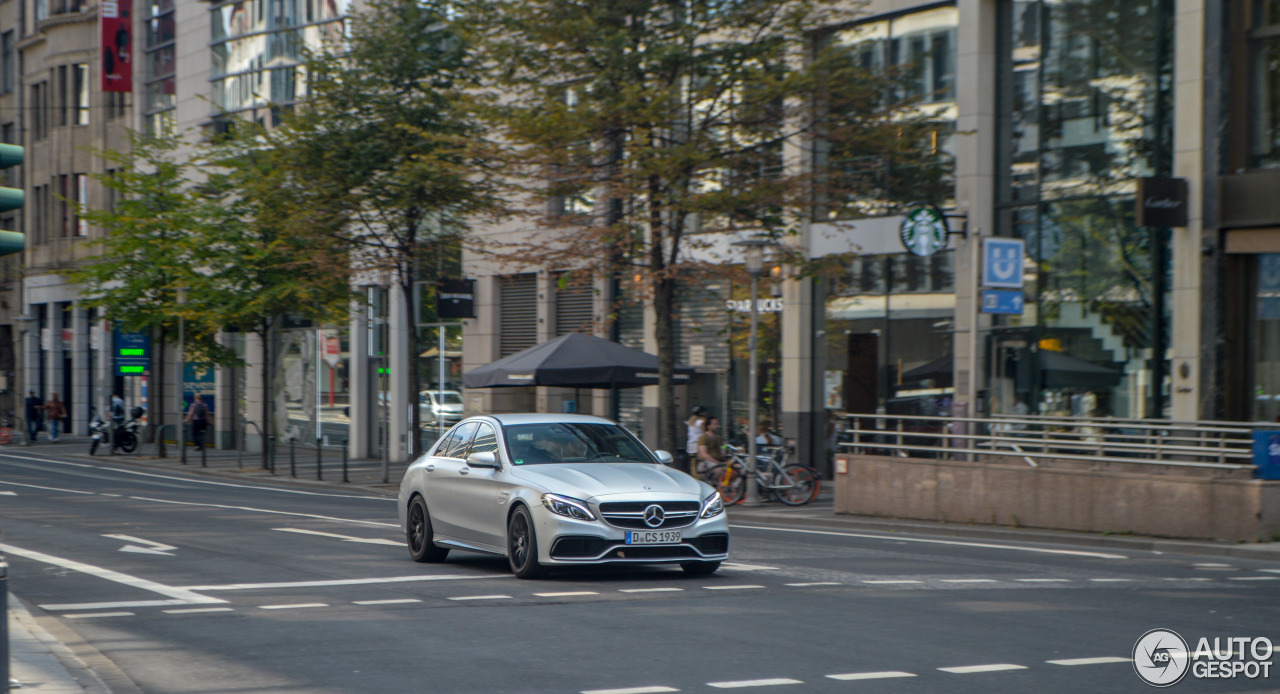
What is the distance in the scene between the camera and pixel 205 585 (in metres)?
12.2

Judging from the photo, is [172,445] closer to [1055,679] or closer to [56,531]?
[56,531]

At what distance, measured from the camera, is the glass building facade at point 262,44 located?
42.9 metres

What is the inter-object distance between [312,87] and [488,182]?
403 centimetres

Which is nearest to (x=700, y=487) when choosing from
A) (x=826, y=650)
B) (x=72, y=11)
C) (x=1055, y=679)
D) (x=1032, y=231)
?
(x=826, y=650)

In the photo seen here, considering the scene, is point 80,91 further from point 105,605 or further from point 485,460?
point 105,605

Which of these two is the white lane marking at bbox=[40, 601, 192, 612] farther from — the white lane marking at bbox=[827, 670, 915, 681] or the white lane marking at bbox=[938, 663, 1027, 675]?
the white lane marking at bbox=[938, 663, 1027, 675]

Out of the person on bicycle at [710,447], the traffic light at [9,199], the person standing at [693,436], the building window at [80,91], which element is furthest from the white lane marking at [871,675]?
the building window at [80,91]

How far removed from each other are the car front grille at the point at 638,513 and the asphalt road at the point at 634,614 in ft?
1.69

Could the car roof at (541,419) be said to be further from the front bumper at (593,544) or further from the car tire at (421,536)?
the front bumper at (593,544)

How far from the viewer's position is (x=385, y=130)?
96.0 ft

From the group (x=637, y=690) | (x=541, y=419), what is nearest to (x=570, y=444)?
(x=541, y=419)

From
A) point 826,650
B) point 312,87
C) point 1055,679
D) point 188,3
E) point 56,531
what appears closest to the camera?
point 1055,679

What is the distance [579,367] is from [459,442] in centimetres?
1173

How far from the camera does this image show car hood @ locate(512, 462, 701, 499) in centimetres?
1184
